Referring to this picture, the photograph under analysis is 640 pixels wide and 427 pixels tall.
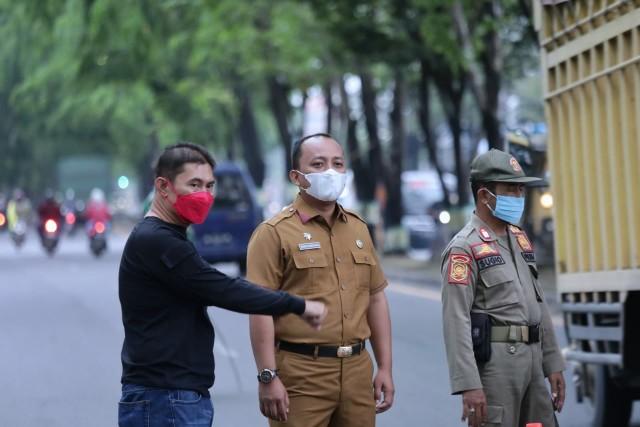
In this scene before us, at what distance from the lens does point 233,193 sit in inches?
1116

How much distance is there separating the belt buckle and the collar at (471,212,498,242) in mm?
716

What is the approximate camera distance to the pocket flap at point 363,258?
627 cm

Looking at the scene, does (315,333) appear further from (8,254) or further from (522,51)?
(8,254)

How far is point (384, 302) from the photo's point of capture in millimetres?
6410

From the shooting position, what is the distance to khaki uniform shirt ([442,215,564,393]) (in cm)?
620

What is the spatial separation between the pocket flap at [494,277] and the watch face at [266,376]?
0.95 metres

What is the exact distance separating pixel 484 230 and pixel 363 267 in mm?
526

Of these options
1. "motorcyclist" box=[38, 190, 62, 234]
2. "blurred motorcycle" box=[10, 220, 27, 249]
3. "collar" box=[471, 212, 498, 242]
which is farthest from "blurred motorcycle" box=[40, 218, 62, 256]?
"collar" box=[471, 212, 498, 242]

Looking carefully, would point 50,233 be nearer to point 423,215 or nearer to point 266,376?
point 423,215

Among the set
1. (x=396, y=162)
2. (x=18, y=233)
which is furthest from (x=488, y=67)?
(x=18, y=233)

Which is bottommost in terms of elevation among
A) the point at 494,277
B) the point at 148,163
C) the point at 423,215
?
the point at 494,277

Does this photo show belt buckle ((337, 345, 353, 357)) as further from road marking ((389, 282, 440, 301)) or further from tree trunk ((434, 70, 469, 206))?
tree trunk ((434, 70, 469, 206))

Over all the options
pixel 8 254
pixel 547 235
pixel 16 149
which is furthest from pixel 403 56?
pixel 16 149

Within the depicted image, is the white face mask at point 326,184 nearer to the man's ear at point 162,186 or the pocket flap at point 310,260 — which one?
the pocket flap at point 310,260
